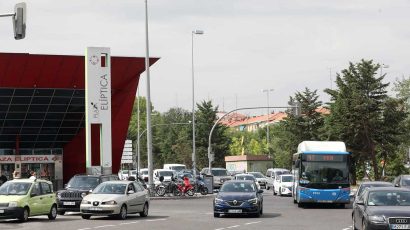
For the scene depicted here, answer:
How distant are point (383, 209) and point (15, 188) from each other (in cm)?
1316

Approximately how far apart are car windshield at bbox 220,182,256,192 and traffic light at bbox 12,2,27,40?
501 inches

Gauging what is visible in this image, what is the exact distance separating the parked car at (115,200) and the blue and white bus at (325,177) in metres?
8.82

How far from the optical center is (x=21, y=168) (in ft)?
191

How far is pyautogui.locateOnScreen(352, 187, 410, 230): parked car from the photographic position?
729 inches

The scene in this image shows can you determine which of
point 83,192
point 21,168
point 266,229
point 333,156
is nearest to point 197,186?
point 21,168

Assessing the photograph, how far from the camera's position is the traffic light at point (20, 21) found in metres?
18.8

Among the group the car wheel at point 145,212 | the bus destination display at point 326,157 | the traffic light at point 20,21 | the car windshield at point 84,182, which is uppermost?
the traffic light at point 20,21

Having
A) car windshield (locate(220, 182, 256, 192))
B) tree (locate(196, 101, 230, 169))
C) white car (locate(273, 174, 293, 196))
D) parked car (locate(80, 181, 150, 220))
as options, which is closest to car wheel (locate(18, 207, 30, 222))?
parked car (locate(80, 181, 150, 220))

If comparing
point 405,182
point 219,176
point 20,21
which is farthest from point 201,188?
point 20,21

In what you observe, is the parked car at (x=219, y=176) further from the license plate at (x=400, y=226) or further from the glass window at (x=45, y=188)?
the license plate at (x=400, y=226)

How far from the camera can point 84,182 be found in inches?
1267

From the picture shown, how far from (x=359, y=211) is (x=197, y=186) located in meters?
31.8

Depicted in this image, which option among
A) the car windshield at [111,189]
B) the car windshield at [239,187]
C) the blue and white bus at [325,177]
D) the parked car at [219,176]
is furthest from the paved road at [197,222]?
the parked car at [219,176]

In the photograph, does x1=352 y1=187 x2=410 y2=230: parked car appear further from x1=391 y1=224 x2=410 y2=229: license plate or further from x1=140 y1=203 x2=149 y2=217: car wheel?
x1=140 y1=203 x2=149 y2=217: car wheel
